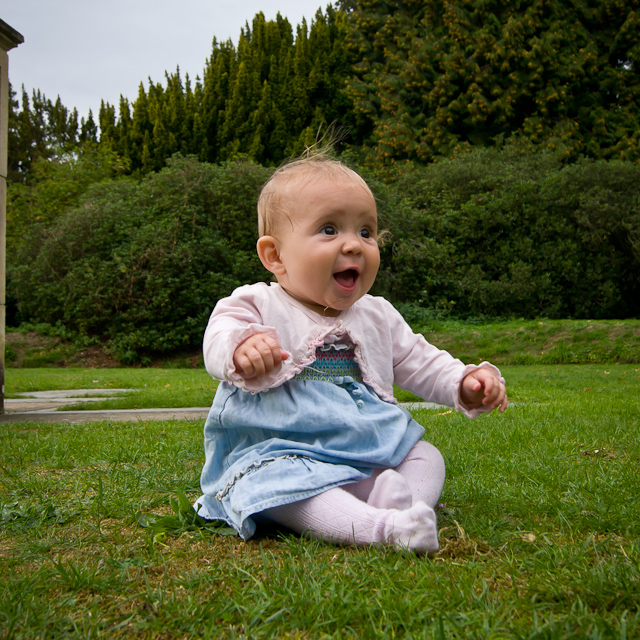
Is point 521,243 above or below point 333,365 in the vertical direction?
above

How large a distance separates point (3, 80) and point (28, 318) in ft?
37.4

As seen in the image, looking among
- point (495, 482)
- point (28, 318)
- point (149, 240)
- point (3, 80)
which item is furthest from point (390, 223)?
point (495, 482)

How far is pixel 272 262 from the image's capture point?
2248 mm

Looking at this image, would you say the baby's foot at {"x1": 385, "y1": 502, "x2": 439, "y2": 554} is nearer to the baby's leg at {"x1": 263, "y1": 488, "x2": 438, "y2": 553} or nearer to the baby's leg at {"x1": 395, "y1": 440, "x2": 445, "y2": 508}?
the baby's leg at {"x1": 263, "y1": 488, "x2": 438, "y2": 553}

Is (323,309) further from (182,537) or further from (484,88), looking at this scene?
(484,88)

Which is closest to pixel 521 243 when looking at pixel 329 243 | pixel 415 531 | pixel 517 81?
pixel 517 81

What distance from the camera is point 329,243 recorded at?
81.3 inches

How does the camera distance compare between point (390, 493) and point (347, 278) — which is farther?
point (347, 278)

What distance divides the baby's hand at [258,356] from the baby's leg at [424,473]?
1.91 feet

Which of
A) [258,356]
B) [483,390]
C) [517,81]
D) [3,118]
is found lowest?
[483,390]

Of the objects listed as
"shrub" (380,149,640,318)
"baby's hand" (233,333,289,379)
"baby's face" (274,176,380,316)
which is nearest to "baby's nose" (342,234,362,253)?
"baby's face" (274,176,380,316)

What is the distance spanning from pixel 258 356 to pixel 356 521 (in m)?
0.52

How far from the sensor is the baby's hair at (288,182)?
2148 mm

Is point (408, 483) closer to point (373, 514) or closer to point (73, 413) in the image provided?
point (373, 514)
